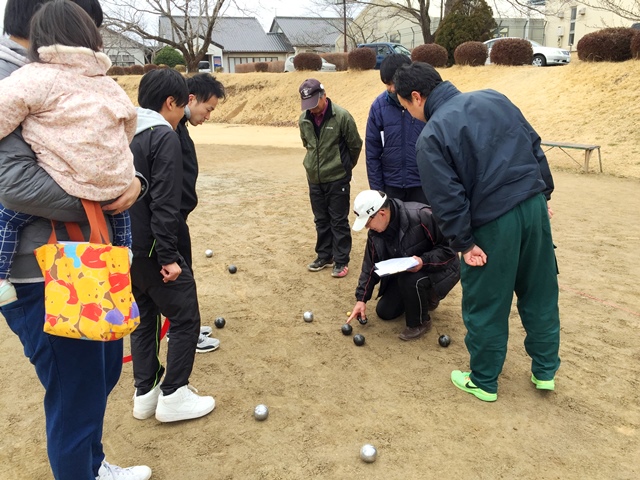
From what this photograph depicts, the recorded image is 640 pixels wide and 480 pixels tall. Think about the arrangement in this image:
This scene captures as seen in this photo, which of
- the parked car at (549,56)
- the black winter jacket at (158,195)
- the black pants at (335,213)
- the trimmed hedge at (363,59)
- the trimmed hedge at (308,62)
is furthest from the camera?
the trimmed hedge at (308,62)

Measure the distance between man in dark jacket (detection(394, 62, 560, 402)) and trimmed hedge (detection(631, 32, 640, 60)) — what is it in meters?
14.7

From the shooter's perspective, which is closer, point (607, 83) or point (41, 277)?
point (41, 277)

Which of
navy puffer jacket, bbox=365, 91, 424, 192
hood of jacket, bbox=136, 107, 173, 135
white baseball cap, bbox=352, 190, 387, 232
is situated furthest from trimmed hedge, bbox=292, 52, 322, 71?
hood of jacket, bbox=136, 107, 173, 135

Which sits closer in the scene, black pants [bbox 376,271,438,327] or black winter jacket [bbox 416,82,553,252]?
black winter jacket [bbox 416,82,553,252]

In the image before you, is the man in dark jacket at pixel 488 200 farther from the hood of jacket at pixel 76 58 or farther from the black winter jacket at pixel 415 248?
the hood of jacket at pixel 76 58

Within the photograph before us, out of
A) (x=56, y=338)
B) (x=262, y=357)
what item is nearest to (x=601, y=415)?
(x=262, y=357)

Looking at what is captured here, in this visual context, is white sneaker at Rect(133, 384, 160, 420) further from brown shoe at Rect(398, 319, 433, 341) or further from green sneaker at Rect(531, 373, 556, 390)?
green sneaker at Rect(531, 373, 556, 390)

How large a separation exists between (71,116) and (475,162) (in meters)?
2.14

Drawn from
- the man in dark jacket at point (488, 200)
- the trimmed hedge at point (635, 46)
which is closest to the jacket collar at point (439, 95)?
the man in dark jacket at point (488, 200)

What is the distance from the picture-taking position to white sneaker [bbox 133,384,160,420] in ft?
10.6

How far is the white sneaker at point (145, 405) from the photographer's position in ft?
10.6

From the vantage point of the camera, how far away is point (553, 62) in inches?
830

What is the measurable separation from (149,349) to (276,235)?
405 cm

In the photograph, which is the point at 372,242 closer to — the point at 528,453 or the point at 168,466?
the point at 528,453
